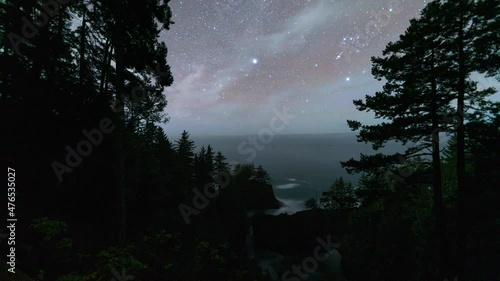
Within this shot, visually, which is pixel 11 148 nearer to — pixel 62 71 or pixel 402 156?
pixel 62 71

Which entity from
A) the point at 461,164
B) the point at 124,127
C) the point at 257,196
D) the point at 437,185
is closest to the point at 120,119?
the point at 124,127

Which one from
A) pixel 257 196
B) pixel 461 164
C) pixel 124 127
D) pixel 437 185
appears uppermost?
pixel 124 127

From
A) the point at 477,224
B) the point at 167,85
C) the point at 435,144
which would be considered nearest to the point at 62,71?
the point at 167,85

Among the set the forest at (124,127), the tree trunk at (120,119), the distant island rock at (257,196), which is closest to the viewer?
the forest at (124,127)

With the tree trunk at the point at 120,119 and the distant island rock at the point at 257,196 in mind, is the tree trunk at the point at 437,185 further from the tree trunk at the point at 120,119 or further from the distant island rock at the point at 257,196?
the distant island rock at the point at 257,196

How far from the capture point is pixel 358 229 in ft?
85.1

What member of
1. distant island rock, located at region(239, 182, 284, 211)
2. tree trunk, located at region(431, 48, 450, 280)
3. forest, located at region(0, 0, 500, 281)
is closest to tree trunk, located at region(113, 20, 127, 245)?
forest, located at region(0, 0, 500, 281)

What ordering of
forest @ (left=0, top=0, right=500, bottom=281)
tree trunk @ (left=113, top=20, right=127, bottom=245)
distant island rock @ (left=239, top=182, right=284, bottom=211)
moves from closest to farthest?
1. forest @ (left=0, top=0, right=500, bottom=281)
2. tree trunk @ (left=113, top=20, right=127, bottom=245)
3. distant island rock @ (left=239, top=182, right=284, bottom=211)

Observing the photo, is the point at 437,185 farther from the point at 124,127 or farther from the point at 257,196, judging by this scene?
the point at 257,196

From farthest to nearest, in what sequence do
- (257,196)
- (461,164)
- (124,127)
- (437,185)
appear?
(257,196) → (124,127) → (437,185) → (461,164)

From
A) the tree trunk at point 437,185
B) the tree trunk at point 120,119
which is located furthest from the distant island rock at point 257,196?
the tree trunk at point 437,185

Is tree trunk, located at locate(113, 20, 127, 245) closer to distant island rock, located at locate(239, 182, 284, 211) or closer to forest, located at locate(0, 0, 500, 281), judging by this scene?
forest, located at locate(0, 0, 500, 281)

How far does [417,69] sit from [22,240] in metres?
13.8

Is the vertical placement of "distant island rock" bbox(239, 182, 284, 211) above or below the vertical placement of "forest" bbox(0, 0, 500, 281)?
below
